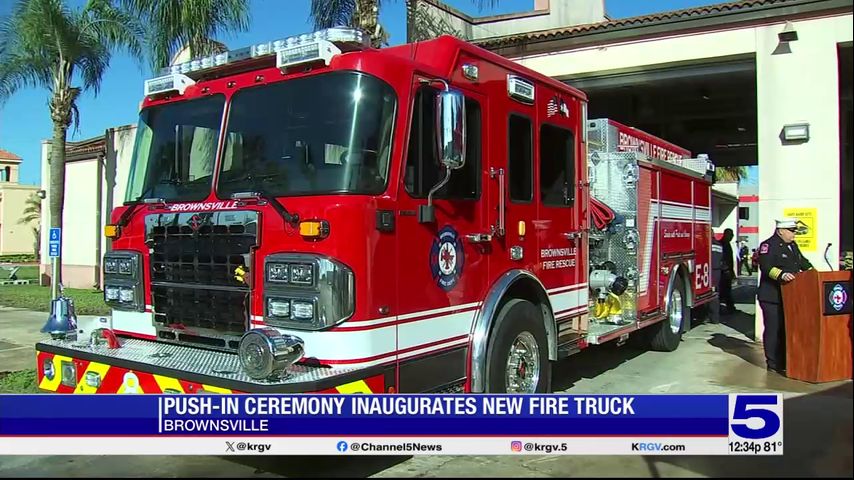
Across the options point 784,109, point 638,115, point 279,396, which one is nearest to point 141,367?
point 279,396

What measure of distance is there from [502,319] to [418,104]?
5.38 ft

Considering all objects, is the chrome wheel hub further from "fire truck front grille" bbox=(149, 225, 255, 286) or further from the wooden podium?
the wooden podium

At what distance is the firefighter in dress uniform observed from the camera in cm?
705

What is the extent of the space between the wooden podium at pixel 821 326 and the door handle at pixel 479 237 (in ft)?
12.9

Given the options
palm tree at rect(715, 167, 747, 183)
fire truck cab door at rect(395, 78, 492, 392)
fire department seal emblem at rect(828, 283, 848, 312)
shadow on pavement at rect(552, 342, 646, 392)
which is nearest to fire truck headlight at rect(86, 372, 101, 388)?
fire truck cab door at rect(395, 78, 492, 392)

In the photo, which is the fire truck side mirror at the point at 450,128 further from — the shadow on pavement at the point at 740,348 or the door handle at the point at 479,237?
the shadow on pavement at the point at 740,348

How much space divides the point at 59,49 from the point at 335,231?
13.4 metres

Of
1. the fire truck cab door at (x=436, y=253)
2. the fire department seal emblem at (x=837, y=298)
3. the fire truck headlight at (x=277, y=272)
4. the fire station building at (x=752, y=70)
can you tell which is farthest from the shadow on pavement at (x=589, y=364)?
the fire truck headlight at (x=277, y=272)

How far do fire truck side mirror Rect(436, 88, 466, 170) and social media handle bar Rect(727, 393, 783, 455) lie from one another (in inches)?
79.2

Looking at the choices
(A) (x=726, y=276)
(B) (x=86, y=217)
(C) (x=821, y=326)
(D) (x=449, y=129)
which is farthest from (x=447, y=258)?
(B) (x=86, y=217)

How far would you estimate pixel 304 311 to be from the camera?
12.3ft

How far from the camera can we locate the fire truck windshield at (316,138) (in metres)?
3.86

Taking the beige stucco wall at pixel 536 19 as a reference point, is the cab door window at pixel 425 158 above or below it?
below

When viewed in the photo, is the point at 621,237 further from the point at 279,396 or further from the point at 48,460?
the point at 48,460
